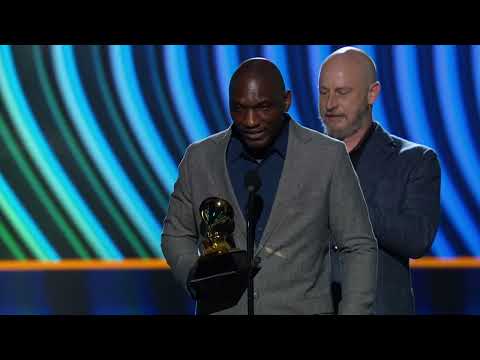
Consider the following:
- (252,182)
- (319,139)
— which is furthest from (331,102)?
(252,182)

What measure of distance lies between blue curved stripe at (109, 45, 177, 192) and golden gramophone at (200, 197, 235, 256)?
2606mm

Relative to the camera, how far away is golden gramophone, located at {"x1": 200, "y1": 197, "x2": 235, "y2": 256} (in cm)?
261

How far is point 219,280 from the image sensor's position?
2.61m

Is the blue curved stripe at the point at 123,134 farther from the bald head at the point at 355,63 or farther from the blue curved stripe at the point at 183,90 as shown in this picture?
the bald head at the point at 355,63

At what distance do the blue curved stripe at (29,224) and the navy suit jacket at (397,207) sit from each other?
234 cm

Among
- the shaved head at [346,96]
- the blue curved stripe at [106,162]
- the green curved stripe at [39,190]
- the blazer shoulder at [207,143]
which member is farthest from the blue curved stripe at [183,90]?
the blazer shoulder at [207,143]

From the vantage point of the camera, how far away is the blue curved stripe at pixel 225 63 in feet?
16.7

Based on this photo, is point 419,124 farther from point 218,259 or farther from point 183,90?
point 218,259

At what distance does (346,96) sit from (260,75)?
0.94 metres

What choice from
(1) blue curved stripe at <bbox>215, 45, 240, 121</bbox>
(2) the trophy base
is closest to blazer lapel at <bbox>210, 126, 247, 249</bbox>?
(2) the trophy base

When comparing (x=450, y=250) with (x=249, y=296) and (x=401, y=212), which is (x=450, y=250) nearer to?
(x=401, y=212)
